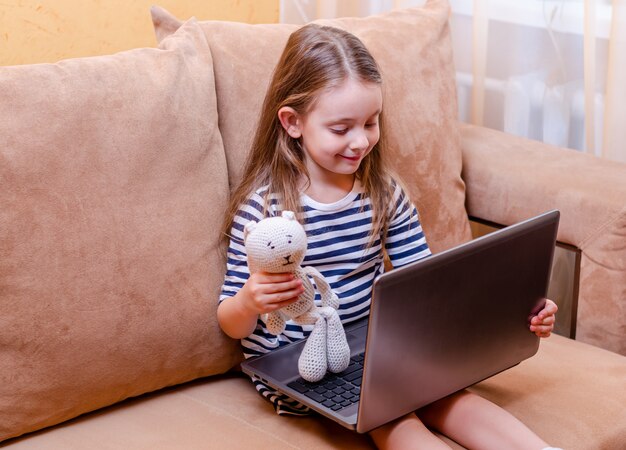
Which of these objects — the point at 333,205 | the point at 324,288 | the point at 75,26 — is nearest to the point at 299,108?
the point at 333,205

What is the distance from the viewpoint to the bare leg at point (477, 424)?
1.22 meters

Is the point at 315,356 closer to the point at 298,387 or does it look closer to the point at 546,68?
the point at 298,387

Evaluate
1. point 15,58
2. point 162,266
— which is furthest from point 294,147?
point 15,58

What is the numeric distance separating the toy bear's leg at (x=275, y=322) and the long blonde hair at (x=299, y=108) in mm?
175

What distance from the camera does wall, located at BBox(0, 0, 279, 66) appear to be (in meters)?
1.74

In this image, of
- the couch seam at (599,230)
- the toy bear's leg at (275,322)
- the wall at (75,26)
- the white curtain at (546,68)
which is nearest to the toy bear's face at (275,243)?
the toy bear's leg at (275,322)

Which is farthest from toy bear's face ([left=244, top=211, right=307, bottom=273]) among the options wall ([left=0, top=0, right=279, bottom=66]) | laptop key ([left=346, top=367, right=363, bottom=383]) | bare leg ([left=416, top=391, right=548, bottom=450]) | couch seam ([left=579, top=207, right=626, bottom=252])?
wall ([left=0, top=0, right=279, bottom=66])

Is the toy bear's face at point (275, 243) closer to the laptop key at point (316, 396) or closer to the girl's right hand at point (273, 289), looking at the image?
the girl's right hand at point (273, 289)

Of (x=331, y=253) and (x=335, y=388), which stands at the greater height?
(x=331, y=253)

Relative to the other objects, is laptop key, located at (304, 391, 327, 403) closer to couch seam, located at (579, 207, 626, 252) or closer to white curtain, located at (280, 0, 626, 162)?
couch seam, located at (579, 207, 626, 252)

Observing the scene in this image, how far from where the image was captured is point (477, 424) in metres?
1.26

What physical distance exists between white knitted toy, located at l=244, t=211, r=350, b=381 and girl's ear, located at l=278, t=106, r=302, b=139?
0.72ft

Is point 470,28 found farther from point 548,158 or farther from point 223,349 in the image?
point 223,349

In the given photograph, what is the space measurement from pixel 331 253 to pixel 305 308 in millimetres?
159
